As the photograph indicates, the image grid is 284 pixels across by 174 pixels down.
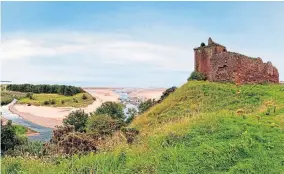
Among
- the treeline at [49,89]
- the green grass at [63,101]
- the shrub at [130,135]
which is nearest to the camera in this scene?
the shrub at [130,135]

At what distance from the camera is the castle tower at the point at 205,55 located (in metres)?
23.7

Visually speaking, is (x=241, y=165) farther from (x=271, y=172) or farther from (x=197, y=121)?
(x=197, y=121)

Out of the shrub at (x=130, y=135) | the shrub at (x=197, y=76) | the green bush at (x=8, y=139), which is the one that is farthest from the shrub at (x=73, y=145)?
the green bush at (x=8, y=139)

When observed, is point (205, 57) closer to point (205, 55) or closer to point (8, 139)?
point (205, 55)

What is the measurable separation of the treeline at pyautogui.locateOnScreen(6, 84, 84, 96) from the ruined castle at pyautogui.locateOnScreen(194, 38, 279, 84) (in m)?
57.2

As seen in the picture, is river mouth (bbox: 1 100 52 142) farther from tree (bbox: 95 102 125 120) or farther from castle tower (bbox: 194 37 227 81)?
castle tower (bbox: 194 37 227 81)

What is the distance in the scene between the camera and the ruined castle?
21609 millimetres

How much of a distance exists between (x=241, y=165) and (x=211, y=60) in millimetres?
15824

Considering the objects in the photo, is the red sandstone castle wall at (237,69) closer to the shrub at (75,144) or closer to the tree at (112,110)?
the tree at (112,110)

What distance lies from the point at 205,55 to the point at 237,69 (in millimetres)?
3344

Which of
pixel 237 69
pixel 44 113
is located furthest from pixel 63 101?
pixel 237 69

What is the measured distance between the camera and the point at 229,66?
21.7 m

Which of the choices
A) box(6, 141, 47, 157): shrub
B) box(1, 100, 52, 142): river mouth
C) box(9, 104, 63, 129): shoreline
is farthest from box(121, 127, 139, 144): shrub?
box(9, 104, 63, 129): shoreline

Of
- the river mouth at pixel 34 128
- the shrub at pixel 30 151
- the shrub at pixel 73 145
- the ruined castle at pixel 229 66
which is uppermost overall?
the ruined castle at pixel 229 66
